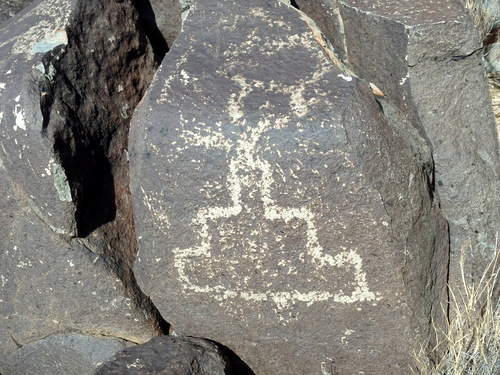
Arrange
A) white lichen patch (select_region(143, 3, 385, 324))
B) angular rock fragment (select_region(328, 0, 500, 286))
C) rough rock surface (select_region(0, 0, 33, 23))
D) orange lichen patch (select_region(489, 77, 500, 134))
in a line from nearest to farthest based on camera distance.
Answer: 1. white lichen patch (select_region(143, 3, 385, 324))
2. angular rock fragment (select_region(328, 0, 500, 286))
3. rough rock surface (select_region(0, 0, 33, 23))
4. orange lichen patch (select_region(489, 77, 500, 134))

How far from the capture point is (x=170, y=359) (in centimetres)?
171

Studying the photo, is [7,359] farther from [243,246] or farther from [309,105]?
[309,105]

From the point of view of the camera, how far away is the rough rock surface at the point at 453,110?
1801 millimetres

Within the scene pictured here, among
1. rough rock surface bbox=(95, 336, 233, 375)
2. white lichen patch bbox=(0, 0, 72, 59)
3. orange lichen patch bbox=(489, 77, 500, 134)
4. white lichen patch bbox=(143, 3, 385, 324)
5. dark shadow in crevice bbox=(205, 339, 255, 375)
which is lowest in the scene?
dark shadow in crevice bbox=(205, 339, 255, 375)

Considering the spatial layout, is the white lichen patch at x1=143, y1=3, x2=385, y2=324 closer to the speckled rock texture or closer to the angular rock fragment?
the speckled rock texture

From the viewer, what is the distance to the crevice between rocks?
179 cm

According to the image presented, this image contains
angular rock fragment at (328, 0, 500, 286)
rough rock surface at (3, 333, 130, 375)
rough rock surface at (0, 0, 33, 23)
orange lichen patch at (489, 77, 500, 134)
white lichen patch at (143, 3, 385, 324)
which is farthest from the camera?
orange lichen patch at (489, 77, 500, 134)

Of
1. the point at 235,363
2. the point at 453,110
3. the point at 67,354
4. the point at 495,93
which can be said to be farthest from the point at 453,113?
the point at 67,354

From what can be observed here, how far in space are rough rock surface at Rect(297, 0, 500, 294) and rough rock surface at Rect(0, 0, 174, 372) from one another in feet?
2.71

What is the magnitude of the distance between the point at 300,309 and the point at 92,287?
2.14 ft

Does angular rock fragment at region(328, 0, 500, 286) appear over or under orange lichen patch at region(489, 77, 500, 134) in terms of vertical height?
over

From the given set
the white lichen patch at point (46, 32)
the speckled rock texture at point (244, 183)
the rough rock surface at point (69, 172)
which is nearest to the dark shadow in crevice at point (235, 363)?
the speckled rock texture at point (244, 183)

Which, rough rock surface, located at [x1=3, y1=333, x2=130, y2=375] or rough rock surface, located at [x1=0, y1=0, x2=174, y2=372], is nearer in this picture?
rough rock surface, located at [x1=0, y1=0, x2=174, y2=372]

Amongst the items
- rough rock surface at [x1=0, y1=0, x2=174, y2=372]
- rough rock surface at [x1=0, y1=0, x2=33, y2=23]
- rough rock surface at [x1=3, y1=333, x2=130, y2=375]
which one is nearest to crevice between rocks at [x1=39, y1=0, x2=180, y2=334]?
rough rock surface at [x1=0, y1=0, x2=174, y2=372]
